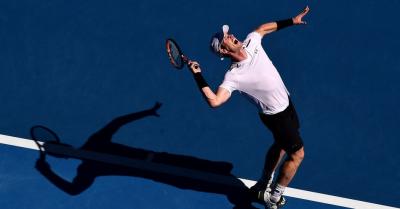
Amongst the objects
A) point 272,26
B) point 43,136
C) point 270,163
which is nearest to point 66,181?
point 43,136

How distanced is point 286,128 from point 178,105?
5.29ft

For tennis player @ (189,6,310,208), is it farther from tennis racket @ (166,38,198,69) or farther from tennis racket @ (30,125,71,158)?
tennis racket @ (30,125,71,158)

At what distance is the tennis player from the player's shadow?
2.14 ft

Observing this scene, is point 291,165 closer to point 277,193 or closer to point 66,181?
point 277,193

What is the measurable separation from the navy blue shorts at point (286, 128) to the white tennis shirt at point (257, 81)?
7 centimetres

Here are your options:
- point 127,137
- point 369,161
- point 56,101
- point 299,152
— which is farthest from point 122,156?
point 369,161

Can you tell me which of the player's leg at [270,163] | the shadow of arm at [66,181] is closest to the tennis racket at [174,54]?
the player's leg at [270,163]

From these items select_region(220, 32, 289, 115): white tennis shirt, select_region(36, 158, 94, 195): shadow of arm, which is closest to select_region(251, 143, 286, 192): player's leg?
select_region(220, 32, 289, 115): white tennis shirt

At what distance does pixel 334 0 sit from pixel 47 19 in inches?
133

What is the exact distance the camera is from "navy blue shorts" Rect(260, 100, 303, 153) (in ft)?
17.6

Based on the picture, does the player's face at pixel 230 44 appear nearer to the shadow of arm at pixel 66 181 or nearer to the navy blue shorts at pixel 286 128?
the navy blue shorts at pixel 286 128

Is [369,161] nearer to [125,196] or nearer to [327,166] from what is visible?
[327,166]

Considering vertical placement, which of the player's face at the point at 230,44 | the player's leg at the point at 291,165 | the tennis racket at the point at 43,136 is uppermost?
the player's face at the point at 230,44

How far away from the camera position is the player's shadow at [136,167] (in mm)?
6266
